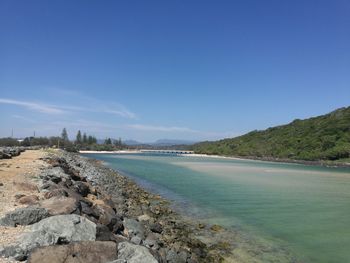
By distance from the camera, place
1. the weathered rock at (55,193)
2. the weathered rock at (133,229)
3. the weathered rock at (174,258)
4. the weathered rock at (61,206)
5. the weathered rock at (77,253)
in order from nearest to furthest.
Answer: the weathered rock at (77,253)
the weathered rock at (61,206)
the weathered rock at (174,258)
the weathered rock at (133,229)
the weathered rock at (55,193)

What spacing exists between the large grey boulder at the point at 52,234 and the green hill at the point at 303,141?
10925 centimetres

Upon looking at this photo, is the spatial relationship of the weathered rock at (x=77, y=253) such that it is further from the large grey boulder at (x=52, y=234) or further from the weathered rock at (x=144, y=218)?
the weathered rock at (x=144, y=218)

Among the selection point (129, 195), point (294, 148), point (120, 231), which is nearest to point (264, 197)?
point (129, 195)

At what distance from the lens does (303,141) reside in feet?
456

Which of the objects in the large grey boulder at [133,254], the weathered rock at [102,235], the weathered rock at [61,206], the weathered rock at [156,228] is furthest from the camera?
the weathered rock at [156,228]

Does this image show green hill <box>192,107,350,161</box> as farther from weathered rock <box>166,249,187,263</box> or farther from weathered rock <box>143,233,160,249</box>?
weathered rock <box>166,249,187,263</box>

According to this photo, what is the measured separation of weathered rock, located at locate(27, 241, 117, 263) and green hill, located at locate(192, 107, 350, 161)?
361 ft

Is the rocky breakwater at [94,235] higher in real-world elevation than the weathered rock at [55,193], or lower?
lower

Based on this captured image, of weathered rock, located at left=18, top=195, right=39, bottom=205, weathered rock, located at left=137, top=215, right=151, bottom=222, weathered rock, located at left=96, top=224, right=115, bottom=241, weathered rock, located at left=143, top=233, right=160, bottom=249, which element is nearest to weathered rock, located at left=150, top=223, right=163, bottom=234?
weathered rock, located at left=137, top=215, right=151, bottom=222

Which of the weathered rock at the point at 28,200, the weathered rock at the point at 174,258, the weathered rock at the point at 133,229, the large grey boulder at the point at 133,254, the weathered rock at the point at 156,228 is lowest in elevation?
the weathered rock at the point at 174,258

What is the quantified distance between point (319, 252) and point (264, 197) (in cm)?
1667

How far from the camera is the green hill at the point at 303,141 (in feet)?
386

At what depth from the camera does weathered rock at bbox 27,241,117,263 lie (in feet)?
29.7

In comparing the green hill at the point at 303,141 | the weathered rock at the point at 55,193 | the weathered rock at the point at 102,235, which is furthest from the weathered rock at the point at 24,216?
the green hill at the point at 303,141
